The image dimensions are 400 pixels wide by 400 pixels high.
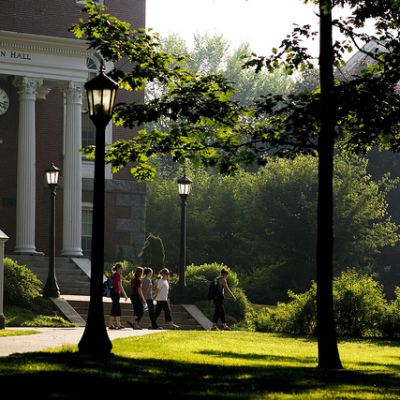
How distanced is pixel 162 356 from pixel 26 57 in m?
22.2

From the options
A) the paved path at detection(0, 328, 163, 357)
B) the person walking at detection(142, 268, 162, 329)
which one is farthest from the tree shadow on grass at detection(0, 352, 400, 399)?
the person walking at detection(142, 268, 162, 329)

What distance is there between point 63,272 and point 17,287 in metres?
7.43

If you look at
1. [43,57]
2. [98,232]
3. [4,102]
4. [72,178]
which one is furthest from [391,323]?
[4,102]

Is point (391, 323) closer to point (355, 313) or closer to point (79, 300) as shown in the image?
point (355, 313)

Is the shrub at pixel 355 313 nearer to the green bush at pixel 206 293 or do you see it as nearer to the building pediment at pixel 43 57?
the green bush at pixel 206 293

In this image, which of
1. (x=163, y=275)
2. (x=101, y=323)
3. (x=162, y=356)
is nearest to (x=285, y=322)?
(x=163, y=275)

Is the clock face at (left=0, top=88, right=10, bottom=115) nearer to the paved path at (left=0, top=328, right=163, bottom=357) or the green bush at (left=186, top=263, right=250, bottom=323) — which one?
the green bush at (left=186, top=263, right=250, bottom=323)

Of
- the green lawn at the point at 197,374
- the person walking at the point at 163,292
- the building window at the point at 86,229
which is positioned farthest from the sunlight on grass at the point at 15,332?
the building window at the point at 86,229

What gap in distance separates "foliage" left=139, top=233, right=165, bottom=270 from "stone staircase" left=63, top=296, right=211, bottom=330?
247 inches

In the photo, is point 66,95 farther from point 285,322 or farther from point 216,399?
point 216,399

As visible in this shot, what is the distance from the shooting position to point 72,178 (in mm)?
34094

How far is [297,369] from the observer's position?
42.1 feet

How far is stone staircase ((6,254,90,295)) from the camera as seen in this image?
30.8 m

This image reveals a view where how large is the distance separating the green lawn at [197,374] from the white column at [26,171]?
55.7 feet
